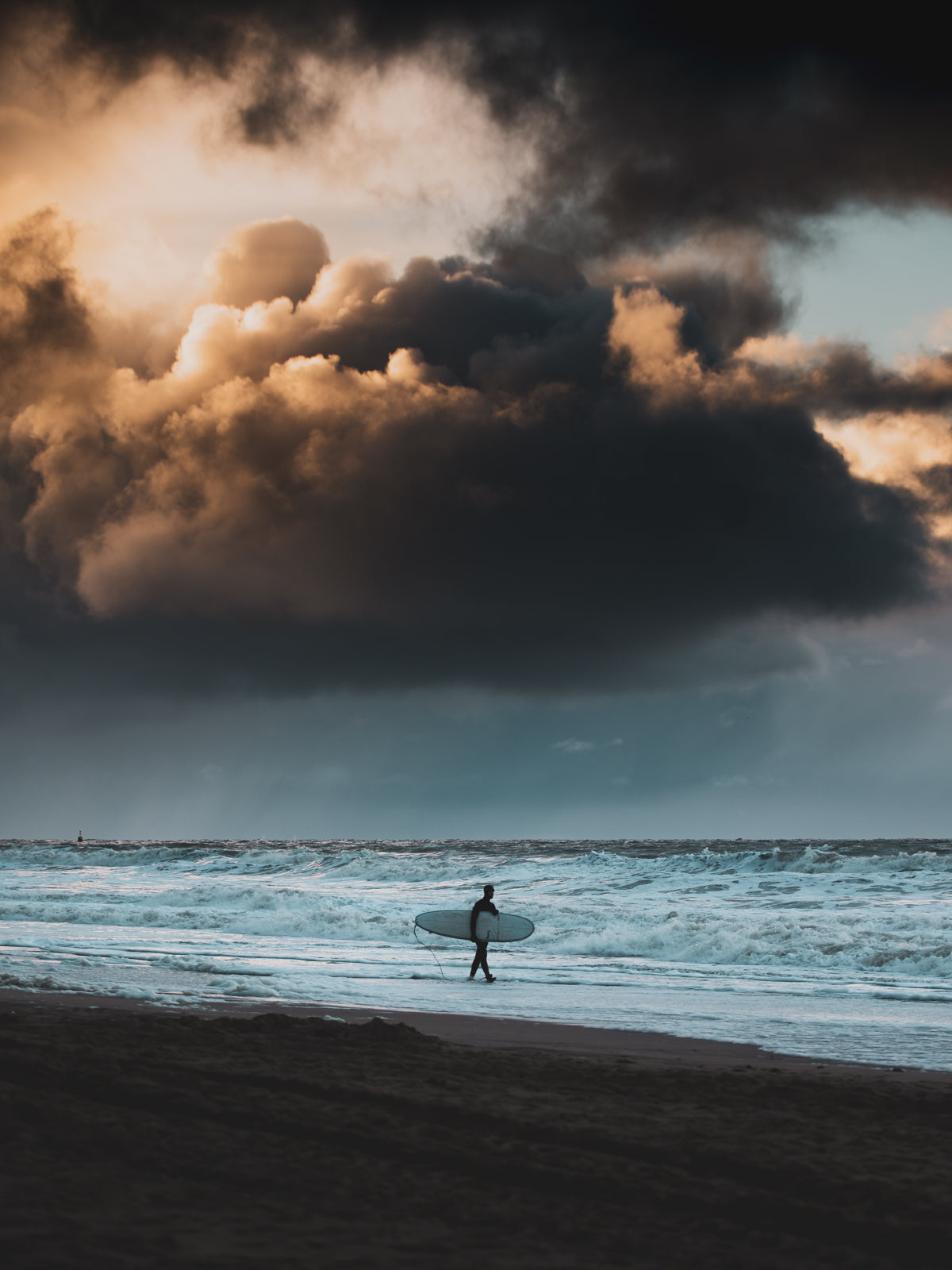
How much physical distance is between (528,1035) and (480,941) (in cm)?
604

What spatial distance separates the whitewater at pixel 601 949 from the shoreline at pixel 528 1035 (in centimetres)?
38

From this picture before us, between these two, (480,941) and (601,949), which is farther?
(601,949)

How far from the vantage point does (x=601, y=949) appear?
Result: 21891mm

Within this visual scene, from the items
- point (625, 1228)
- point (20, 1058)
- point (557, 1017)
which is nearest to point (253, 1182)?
point (625, 1228)

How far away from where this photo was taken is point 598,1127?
6.50 m

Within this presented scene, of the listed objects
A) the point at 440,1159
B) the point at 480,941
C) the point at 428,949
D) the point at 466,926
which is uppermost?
the point at 440,1159

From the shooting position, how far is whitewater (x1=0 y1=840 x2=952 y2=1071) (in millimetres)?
13352

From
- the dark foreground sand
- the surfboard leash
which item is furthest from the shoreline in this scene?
the surfboard leash

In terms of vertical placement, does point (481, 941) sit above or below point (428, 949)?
above

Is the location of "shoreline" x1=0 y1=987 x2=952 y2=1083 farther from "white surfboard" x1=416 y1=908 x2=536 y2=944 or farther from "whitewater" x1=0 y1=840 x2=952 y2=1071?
"white surfboard" x1=416 y1=908 x2=536 y2=944

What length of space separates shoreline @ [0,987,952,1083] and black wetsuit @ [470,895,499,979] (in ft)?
13.2

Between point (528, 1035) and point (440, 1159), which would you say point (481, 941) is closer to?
point (528, 1035)

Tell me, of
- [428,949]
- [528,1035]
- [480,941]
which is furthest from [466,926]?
[528,1035]

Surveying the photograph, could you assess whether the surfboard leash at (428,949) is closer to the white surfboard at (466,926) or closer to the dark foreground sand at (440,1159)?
the white surfboard at (466,926)
